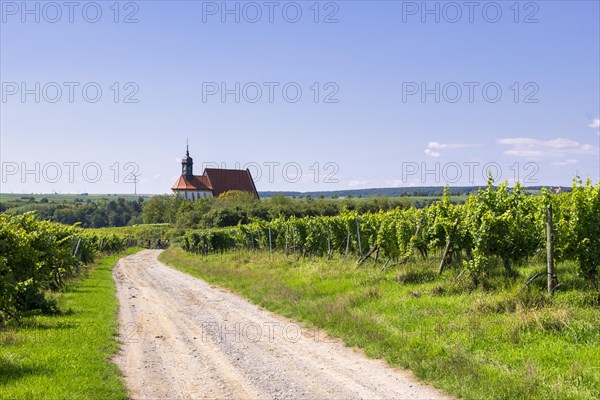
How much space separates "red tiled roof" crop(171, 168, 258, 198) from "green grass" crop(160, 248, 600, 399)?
121324 mm

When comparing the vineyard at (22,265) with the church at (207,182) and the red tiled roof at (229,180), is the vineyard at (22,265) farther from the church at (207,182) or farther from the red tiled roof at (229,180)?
the red tiled roof at (229,180)

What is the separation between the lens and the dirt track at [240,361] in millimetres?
8047

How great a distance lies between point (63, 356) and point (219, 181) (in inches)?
5433

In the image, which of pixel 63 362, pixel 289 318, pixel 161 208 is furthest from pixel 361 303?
pixel 161 208

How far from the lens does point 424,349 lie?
9734 mm

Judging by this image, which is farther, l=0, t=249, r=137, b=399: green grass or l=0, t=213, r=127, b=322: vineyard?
l=0, t=213, r=127, b=322: vineyard

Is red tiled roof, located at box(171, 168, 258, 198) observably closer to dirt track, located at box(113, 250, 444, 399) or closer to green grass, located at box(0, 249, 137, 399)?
dirt track, located at box(113, 250, 444, 399)

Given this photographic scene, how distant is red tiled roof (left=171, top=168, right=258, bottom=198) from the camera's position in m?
141

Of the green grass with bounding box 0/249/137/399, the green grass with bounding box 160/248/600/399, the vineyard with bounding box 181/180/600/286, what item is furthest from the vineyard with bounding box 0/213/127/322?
the vineyard with bounding box 181/180/600/286

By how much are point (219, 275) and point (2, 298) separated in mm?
14949

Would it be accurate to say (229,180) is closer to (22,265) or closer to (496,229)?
(22,265)

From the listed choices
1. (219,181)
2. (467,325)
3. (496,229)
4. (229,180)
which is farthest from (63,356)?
(229,180)

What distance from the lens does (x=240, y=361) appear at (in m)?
9.84

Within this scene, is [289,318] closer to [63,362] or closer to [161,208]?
[63,362]
